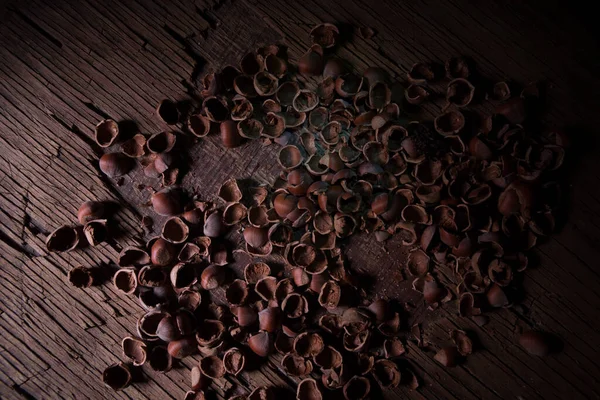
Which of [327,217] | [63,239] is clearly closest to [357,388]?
[327,217]

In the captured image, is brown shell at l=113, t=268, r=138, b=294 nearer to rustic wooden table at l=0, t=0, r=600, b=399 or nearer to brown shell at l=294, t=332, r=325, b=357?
rustic wooden table at l=0, t=0, r=600, b=399

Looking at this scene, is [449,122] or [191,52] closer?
[449,122]

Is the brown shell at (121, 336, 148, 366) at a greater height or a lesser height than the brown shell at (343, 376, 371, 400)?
lesser

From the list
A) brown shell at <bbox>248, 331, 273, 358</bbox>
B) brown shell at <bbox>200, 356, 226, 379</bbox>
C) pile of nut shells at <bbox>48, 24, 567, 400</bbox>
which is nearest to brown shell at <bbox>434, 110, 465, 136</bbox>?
pile of nut shells at <bbox>48, 24, 567, 400</bbox>

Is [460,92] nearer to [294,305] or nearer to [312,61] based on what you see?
[312,61]

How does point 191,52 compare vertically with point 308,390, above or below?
above

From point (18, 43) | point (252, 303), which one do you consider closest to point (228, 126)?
point (252, 303)

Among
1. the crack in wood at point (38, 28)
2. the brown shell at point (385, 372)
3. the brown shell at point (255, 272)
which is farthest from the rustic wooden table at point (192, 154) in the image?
the brown shell at point (255, 272)
